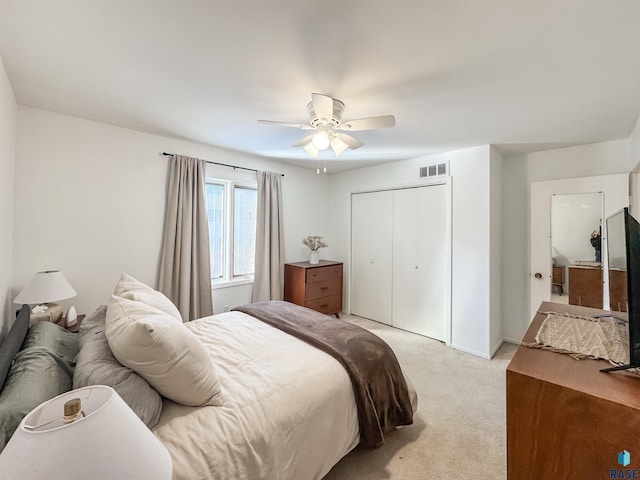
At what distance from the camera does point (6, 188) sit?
1.92 metres

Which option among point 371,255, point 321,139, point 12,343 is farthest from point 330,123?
point 371,255

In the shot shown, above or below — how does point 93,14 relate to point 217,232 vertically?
above

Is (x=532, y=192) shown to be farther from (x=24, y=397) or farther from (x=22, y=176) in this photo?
(x=22, y=176)

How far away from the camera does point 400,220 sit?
3959 mm

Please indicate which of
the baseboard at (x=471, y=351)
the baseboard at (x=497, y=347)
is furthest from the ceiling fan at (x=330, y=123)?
the baseboard at (x=497, y=347)

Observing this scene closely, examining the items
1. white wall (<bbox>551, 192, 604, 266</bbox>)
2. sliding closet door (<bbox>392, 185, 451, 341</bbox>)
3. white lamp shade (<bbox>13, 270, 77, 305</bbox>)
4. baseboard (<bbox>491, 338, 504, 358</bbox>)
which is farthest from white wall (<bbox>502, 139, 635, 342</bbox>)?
white lamp shade (<bbox>13, 270, 77, 305</bbox>)

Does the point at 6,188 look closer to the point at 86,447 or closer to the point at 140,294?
the point at 140,294

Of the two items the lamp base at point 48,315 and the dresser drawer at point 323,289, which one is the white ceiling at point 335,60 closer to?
the lamp base at point 48,315

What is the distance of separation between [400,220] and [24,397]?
3849mm

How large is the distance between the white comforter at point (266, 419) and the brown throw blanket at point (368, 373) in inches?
2.4

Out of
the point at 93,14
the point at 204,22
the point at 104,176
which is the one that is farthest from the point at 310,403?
the point at 104,176

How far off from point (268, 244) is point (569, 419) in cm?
337

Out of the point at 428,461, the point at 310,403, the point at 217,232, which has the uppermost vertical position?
the point at 217,232

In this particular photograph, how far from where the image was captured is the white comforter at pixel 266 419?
107 cm
